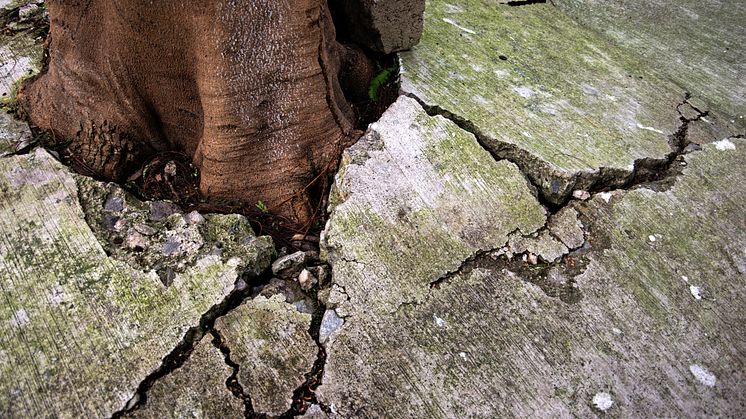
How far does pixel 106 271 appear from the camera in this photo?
1.77 m

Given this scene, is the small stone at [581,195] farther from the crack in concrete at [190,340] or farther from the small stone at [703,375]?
the crack in concrete at [190,340]

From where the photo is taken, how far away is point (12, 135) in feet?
7.35

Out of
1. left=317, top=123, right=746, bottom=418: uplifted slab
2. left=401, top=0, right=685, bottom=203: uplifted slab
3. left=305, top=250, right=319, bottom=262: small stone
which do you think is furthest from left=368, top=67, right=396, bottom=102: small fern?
left=305, top=250, right=319, bottom=262: small stone

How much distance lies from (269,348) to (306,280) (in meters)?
0.28

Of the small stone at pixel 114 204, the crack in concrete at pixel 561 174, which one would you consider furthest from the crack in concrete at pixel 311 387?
the crack in concrete at pixel 561 174

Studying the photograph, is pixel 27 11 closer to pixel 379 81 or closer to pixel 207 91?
pixel 207 91

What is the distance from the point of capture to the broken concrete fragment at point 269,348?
1.56m

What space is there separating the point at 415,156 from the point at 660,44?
2.03m

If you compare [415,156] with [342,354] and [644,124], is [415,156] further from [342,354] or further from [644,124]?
[644,124]

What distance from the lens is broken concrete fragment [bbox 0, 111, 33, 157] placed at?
2172 millimetres

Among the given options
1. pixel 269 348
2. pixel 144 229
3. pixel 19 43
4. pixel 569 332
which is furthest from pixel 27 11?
pixel 569 332

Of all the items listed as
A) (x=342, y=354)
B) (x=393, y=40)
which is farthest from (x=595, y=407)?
(x=393, y=40)

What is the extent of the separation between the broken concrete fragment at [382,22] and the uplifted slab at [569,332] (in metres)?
0.88

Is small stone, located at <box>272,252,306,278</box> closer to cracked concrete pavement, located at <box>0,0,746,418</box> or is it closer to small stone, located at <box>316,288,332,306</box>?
cracked concrete pavement, located at <box>0,0,746,418</box>
